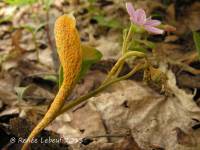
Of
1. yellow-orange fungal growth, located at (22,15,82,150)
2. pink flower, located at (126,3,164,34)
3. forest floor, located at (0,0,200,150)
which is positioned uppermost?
pink flower, located at (126,3,164,34)

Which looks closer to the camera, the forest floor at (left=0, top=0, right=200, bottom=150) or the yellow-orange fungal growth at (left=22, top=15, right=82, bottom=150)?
the yellow-orange fungal growth at (left=22, top=15, right=82, bottom=150)

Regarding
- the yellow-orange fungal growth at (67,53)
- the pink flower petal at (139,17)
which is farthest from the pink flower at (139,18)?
the yellow-orange fungal growth at (67,53)

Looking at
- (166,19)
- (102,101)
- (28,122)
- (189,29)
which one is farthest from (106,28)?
(28,122)

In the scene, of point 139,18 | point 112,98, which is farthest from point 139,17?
point 112,98

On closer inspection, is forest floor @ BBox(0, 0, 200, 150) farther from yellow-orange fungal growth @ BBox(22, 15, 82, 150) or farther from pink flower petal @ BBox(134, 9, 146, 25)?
pink flower petal @ BBox(134, 9, 146, 25)

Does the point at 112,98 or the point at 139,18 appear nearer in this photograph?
the point at 139,18

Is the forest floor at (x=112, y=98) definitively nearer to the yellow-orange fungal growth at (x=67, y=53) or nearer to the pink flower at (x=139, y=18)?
the yellow-orange fungal growth at (x=67, y=53)

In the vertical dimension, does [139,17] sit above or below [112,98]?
above

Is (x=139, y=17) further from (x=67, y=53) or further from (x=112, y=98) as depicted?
(x=112, y=98)

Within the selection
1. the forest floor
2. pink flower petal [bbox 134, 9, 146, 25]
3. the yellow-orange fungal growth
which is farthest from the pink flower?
the forest floor
